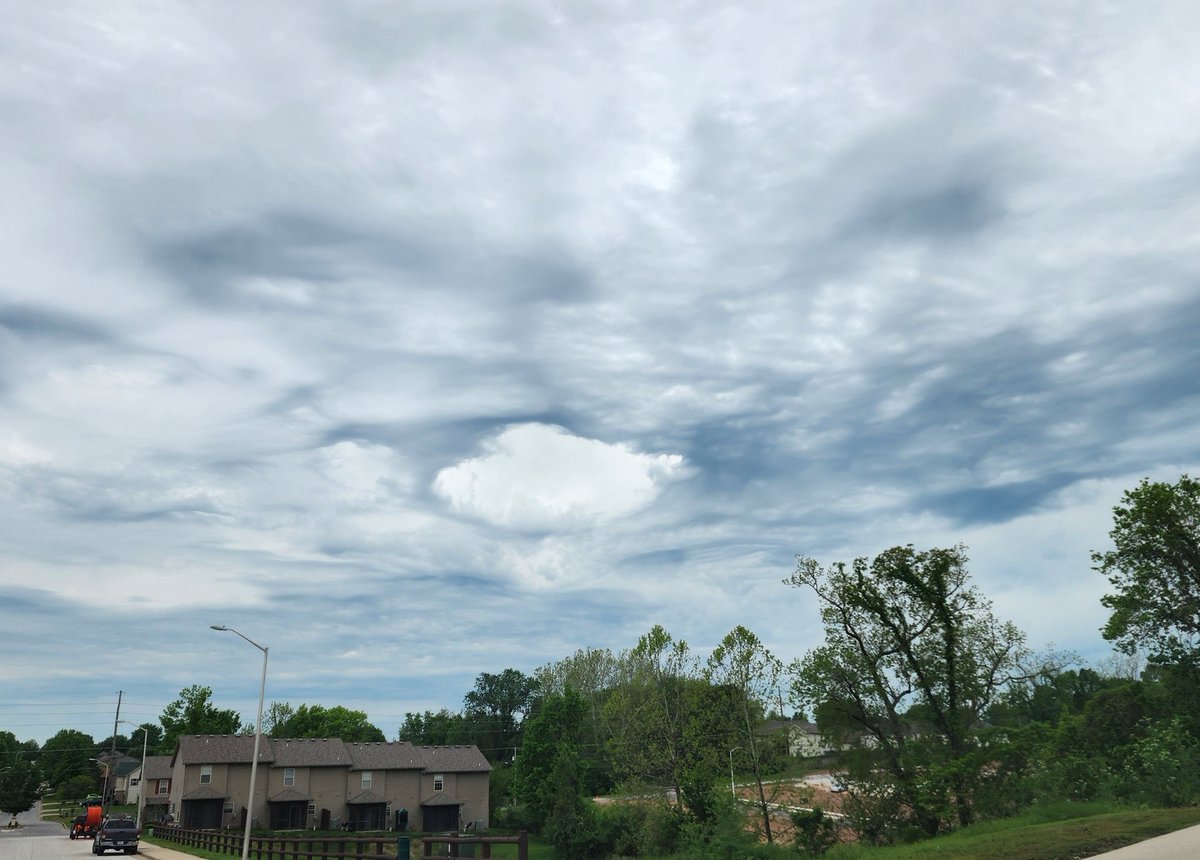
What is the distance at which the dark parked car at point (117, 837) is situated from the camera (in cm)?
4197

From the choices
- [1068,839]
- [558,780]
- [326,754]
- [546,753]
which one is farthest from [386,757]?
[1068,839]

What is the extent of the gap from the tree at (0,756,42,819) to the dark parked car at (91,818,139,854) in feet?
352

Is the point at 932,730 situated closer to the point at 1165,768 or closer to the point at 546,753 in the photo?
the point at 1165,768

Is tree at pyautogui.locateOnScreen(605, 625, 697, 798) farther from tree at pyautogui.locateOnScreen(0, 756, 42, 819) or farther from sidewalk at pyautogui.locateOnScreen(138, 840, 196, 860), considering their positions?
tree at pyautogui.locateOnScreen(0, 756, 42, 819)

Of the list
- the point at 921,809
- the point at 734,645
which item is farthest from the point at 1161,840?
the point at 734,645

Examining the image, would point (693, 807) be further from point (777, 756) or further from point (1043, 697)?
point (1043, 697)

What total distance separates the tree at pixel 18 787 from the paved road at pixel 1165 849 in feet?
497

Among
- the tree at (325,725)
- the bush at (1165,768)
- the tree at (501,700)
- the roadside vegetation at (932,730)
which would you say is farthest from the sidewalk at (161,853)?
the tree at (501,700)

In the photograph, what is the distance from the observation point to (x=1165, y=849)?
55.2 feet

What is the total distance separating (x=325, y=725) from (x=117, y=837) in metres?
86.6

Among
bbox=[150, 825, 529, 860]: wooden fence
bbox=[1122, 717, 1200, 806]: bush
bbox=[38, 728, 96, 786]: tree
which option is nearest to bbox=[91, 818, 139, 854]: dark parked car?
bbox=[150, 825, 529, 860]: wooden fence

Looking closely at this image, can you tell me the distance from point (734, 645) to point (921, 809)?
44.9 feet

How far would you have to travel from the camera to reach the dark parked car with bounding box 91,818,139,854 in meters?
42.0

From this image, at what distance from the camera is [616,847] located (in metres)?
58.6
